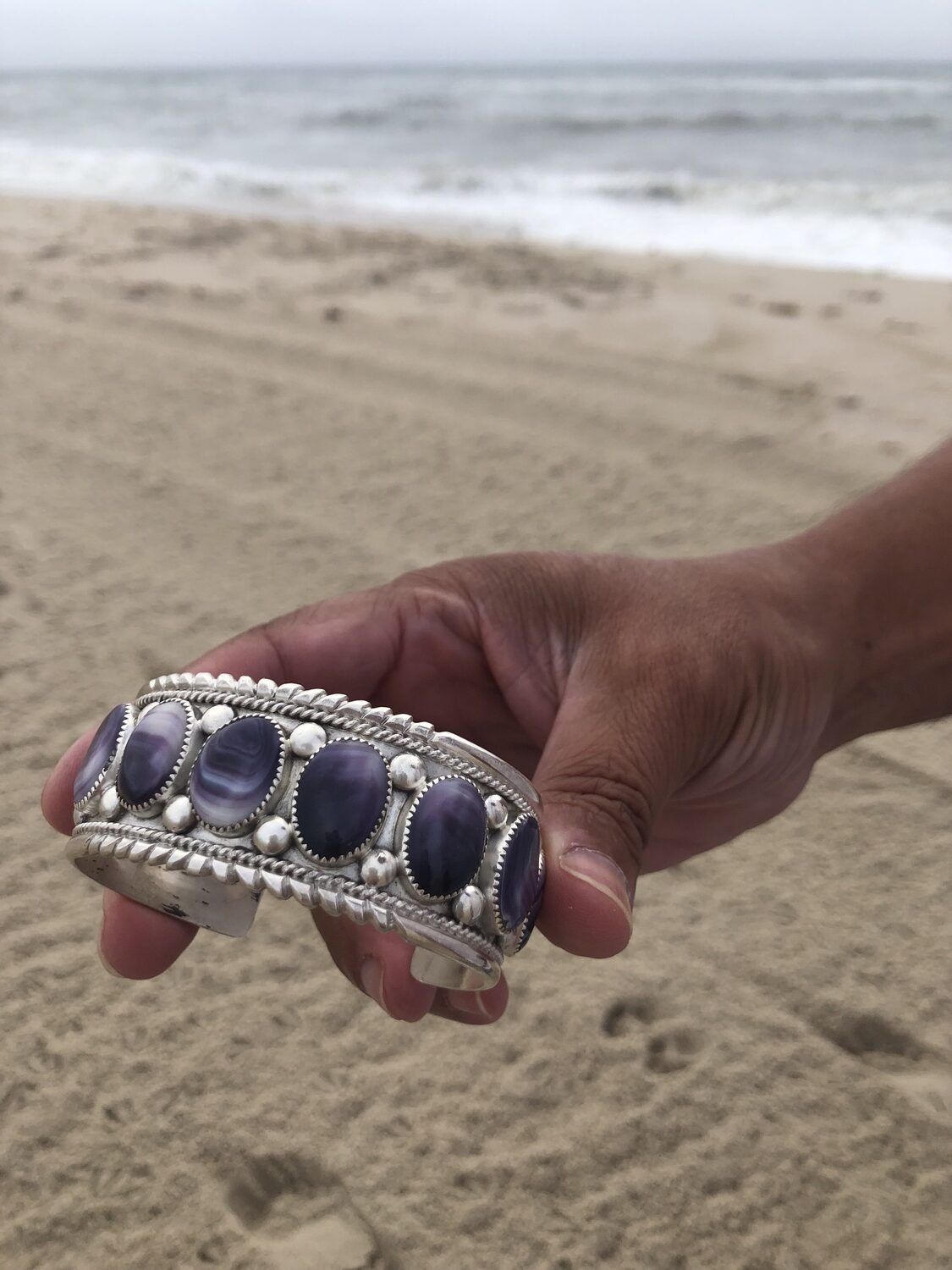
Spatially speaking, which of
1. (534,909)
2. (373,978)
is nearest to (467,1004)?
(373,978)

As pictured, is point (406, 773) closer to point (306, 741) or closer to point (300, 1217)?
point (306, 741)

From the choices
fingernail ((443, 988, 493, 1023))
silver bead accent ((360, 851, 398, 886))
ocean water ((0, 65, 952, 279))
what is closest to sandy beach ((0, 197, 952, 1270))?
fingernail ((443, 988, 493, 1023))

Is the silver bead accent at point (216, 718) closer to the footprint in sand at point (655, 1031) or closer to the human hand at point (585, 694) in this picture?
the human hand at point (585, 694)

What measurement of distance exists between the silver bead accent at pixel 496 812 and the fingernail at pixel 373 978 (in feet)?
0.97

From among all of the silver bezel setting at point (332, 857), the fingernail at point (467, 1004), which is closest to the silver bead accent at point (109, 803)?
the silver bezel setting at point (332, 857)

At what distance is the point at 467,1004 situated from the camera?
1228mm

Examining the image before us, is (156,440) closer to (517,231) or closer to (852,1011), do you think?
(852,1011)

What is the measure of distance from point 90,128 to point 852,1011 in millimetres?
17710

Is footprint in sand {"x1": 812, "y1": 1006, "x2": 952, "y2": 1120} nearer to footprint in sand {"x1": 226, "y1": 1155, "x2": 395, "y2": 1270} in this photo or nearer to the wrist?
the wrist

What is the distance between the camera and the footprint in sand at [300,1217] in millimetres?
1224

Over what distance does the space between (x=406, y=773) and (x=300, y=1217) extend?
669 mm

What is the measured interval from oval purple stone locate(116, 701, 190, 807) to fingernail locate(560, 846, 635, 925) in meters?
0.41

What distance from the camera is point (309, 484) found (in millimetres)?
2930

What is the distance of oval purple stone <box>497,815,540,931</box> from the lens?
992 millimetres
